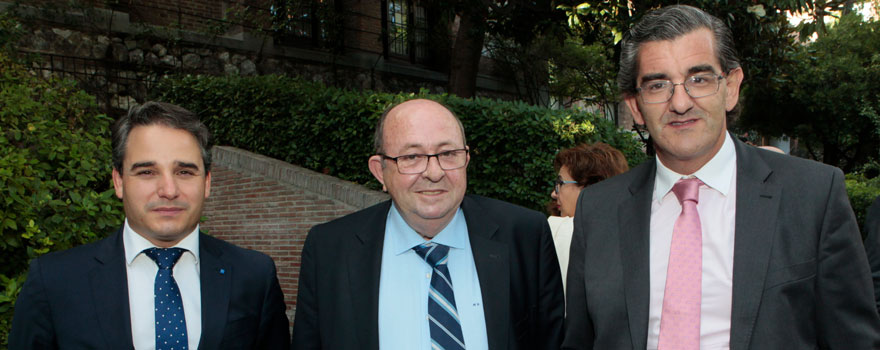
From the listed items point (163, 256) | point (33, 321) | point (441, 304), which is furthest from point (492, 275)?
point (33, 321)

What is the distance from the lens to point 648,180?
2283 mm

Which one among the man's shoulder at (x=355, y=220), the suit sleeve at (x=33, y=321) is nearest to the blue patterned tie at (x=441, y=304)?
the man's shoulder at (x=355, y=220)

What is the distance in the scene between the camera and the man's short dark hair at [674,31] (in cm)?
210

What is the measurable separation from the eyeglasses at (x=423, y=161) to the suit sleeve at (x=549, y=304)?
49cm

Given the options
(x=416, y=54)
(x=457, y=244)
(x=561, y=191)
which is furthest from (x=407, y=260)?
(x=416, y=54)

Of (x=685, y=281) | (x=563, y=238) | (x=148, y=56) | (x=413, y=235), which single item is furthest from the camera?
(x=148, y=56)

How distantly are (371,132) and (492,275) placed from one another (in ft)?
19.5

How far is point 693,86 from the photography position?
6.83 ft

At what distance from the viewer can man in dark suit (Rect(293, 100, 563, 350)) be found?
242 centimetres

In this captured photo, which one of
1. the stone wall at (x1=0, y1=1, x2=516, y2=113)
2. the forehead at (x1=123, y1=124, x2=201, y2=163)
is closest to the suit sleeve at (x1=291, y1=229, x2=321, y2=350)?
the forehead at (x1=123, y1=124, x2=201, y2=163)

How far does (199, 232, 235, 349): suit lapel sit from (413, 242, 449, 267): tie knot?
0.75 meters

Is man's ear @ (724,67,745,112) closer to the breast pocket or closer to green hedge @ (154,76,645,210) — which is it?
the breast pocket

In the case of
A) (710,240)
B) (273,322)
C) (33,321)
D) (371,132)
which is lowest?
(273,322)

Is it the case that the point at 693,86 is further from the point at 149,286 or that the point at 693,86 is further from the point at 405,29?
the point at 405,29
